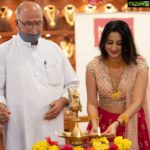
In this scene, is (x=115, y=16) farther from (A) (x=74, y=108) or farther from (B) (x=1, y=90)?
(A) (x=74, y=108)

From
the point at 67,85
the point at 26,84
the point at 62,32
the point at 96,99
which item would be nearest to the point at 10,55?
the point at 26,84

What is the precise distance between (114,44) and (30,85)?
567 millimetres

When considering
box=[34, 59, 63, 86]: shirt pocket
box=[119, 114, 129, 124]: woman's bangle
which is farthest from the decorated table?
box=[34, 59, 63, 86]: shirt pocket

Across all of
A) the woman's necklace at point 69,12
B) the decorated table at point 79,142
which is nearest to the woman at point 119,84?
the decorated table at point 79,142

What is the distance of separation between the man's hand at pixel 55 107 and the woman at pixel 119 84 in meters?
0.17

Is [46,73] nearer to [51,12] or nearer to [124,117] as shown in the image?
[124,117]

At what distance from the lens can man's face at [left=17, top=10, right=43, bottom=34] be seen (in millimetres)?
2512

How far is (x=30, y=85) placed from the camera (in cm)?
258

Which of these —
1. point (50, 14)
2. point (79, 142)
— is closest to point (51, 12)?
point (50, 14)

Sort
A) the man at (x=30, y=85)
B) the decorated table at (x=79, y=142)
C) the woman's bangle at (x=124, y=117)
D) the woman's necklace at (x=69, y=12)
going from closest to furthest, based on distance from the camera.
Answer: the decorated table at (x=79, y=142)
the woman's bangle at (x=124, y=117)
the man at (x=30, y=85)
the woman's necklace at (x=69, y=12)

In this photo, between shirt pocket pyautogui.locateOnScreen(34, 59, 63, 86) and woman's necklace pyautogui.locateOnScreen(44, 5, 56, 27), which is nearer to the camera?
shirt pocket pyautogui.locateOnScreen(34, 59, 63, 86)

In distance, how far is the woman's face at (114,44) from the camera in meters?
2.50

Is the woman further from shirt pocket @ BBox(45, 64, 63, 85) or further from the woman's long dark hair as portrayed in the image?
shirt pocket @ BBox(45, 64, 63, 85)

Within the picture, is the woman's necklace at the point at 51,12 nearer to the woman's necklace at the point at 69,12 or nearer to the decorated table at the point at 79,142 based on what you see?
the woman's necklace at the point at 69,12
